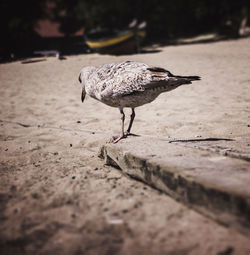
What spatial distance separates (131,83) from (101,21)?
28687mm

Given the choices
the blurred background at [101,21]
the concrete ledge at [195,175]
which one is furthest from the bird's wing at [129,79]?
the blurred background at [101,21]

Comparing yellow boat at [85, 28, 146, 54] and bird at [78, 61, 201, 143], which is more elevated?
yellow boat at [85, 28, 146, 54]

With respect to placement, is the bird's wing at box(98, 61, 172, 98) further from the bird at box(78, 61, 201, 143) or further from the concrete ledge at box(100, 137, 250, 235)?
the concrete ledge at box(100, 137, 250, 235)

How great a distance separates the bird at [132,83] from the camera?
3346 millimetres

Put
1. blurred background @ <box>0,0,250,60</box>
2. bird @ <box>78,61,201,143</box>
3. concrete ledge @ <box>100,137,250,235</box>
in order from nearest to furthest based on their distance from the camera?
1. concrete ledge @ <box>100,137,250,235</box>
2. bird @ <box>78,61,201,143</box>
3. blurred background @ <box>0,0,250,60</box>

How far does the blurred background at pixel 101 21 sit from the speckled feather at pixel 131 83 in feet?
50.9

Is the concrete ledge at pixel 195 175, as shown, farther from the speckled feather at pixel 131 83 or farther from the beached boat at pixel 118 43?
the beached boat at pixel 118 43

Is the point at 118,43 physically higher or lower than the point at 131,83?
higher

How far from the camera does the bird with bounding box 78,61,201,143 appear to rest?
3.35 meters

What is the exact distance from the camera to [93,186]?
8.66ft

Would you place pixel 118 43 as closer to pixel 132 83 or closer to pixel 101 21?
pixel 101 21

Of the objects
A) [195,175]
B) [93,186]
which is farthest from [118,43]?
[195,175]

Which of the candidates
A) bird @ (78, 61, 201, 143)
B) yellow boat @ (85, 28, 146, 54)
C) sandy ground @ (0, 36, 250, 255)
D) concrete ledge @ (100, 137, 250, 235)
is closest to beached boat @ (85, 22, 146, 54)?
yellow boat @ (85, 28, 146, 54)

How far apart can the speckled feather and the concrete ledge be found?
829 millimetres
